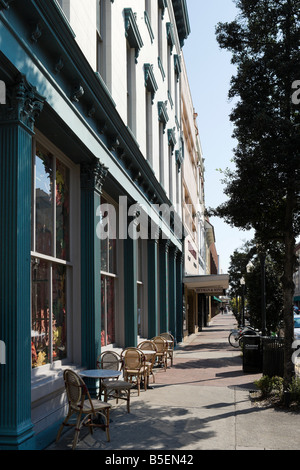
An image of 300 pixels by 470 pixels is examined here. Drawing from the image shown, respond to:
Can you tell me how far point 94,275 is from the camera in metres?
9.06

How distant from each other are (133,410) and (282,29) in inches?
314

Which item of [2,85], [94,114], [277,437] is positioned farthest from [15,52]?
[277,437]

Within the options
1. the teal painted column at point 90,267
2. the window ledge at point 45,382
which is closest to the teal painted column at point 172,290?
the teal painted column at point 90,267

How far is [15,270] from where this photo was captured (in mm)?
5695

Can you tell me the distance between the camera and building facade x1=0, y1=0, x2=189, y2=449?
18.9ft

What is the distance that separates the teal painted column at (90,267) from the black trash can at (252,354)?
20.1 feet

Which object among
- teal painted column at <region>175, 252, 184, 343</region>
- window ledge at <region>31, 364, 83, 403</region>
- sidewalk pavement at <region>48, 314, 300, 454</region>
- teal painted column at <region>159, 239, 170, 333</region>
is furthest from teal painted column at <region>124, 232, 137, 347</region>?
teal painted column at <region>175, 252, 184, 343</region>

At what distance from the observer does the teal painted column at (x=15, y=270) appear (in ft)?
18.1

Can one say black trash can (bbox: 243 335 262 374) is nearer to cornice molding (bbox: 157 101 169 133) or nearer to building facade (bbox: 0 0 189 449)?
building facade (bbox: 0 0 189 449)

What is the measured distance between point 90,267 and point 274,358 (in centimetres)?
470

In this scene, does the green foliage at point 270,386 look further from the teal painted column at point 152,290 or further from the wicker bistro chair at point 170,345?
the teal painted column at point 152,290

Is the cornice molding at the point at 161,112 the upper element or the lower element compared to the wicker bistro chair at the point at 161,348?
upper

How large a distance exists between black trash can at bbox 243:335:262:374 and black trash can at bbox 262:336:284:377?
282cm

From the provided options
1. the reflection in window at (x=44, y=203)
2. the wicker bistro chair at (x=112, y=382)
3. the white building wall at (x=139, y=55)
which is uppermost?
the white building wall at (x=139, y=55)
